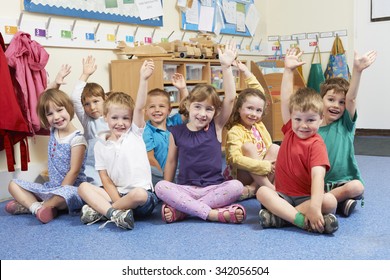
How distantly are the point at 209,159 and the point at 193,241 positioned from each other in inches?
17.8

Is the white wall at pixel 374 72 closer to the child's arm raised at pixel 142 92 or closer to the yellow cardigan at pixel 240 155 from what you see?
the yellow cardigan at pixel 240 155

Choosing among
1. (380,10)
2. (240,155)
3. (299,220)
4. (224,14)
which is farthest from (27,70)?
(380,10)

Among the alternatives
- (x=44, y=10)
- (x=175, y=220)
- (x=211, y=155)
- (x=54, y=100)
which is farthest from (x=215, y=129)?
(x=44, y=10)

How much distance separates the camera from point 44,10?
2.51m

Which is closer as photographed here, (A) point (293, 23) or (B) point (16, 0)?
(B) point (16, 0)

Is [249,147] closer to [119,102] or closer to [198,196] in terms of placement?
[198,196]

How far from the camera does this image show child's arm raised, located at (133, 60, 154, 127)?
188 cm

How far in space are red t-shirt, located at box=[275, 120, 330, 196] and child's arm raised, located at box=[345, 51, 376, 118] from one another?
0.23m

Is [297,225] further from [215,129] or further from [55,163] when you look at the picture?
[55,163]

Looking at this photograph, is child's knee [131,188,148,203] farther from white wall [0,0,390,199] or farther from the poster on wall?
the poster on wall

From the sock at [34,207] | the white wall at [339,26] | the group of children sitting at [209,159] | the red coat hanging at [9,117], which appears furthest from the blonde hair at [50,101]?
the white wall at [339,26]

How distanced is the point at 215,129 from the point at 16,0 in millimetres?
1295

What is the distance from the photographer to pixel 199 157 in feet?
6.35

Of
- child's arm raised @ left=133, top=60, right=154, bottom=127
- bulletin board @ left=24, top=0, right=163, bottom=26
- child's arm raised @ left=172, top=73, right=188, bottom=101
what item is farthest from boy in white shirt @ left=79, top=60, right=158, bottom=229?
bulletin board @ left=24, top=0, right=163, bottom=26
